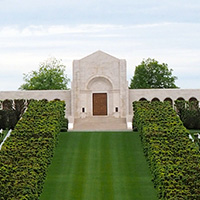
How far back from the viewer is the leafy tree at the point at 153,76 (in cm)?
7731

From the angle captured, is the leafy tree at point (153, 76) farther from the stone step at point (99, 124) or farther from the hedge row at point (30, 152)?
the hedge row at point (30, 152)

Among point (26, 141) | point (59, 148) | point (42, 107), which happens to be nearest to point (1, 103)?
point (42, 107)

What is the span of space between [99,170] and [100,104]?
23.4 meters

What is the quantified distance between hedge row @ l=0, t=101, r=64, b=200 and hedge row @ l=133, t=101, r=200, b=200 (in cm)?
555

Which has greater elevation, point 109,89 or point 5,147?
point 109,89

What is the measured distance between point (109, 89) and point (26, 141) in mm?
23690

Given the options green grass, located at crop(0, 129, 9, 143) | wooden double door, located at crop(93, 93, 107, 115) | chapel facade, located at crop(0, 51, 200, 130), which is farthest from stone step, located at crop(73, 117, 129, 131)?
green grass, located at crop(0, 129, 9, 143)

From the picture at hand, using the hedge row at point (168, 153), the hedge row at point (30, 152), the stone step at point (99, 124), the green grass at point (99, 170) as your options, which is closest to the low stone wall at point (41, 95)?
the stone step at point (99, 124)

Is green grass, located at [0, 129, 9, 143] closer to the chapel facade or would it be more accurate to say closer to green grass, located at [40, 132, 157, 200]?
green grass, located at [40, 132, 157, 200]

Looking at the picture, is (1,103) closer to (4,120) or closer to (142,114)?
(4,120)

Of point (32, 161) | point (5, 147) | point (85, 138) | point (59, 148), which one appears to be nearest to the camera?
point (32, 161)

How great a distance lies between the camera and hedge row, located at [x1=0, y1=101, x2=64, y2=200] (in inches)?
889

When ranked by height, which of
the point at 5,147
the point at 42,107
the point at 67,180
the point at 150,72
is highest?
the point at 150,72

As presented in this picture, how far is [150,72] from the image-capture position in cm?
7781
